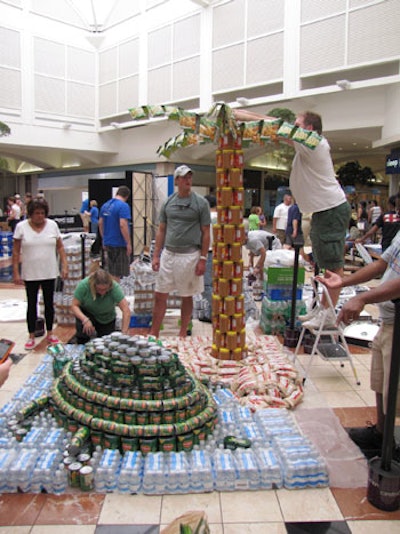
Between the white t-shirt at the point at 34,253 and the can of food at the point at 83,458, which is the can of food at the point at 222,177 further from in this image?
the can of food at the point at 83,458

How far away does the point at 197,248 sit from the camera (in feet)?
16.2

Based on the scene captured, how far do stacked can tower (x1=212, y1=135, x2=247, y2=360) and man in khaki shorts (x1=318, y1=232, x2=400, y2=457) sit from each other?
153cm

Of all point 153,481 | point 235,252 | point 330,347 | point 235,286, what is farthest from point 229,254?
point 153,481

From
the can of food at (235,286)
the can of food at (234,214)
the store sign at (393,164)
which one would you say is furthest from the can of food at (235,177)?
the store sign at (393,164)

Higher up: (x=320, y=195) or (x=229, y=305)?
(x=320, y=195)

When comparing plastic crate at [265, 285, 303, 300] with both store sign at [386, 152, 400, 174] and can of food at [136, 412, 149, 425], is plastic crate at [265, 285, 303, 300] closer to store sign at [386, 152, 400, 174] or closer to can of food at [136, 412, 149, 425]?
can of food at [136, 412, 149, 425]

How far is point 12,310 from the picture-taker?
6848 mm

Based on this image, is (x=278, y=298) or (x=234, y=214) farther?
(x=278, y=298)

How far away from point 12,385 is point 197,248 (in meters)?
2.14

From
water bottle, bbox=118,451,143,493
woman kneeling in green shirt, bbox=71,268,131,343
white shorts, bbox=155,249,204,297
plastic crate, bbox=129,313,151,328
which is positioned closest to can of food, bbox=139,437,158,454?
water bottle, bbox=118,451,143,493

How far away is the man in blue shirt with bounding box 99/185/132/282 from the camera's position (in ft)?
22.6

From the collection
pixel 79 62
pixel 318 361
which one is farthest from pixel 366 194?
pixel 318 361

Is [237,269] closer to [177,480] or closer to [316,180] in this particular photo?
[316,180]

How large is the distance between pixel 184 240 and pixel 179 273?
1.12 feet
